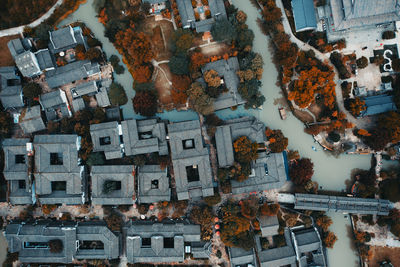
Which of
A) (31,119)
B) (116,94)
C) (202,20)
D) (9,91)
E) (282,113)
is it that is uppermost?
(202,20)

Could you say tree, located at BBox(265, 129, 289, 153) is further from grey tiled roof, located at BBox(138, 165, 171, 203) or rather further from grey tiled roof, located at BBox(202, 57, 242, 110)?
grey tiled roof, located at BBox(138, 165, 171, 203)

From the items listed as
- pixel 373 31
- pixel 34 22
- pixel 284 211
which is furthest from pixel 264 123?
pixel 34 22

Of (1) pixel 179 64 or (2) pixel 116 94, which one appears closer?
(1) pixel 179 64

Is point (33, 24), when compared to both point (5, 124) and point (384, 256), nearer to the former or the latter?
Answer: point (5, 124)

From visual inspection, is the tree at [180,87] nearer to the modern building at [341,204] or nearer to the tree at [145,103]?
the tree at [145,103]

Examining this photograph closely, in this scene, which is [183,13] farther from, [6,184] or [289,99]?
[6,184]

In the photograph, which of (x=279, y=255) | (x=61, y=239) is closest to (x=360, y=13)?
(x=279, y=255)

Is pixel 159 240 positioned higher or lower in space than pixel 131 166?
lower

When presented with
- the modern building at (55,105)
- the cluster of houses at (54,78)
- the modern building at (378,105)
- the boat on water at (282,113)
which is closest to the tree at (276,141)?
the boat on water at (282,113)
